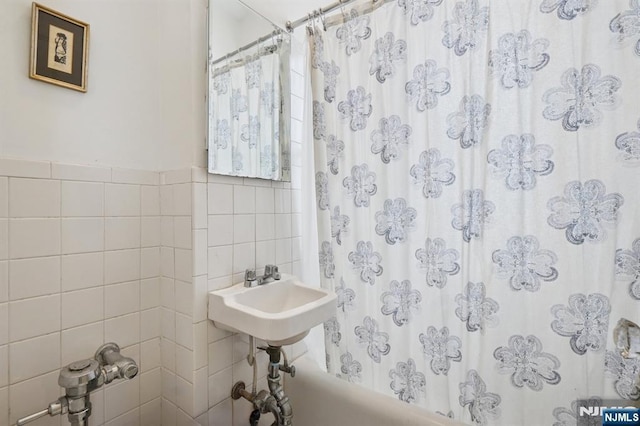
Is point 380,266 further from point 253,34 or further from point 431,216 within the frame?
point 253,34

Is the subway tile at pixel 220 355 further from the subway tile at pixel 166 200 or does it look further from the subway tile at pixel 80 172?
the subway tile at pixel 80 172

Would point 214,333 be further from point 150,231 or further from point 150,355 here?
point 150,231

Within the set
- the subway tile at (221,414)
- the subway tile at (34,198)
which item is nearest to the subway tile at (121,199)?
the subway tile at (34,198)

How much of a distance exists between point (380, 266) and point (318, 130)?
0.68 meters

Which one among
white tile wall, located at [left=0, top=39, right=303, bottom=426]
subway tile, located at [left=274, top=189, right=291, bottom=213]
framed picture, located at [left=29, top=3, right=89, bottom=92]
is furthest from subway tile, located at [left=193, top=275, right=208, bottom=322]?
framed picture, located at [left=29, top=3, right=89, bottom=92]

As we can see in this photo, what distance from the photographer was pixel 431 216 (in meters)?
1.07

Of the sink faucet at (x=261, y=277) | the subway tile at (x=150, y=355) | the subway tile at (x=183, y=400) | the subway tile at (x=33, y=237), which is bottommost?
the subway tile at (x=183, y=400)

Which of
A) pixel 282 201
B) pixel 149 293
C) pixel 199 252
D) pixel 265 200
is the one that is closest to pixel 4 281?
pixel 149 293

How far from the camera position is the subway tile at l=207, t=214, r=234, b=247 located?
105cm

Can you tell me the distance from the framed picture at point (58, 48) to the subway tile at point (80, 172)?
0.25m

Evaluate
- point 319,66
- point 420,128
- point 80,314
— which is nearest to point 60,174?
point 80,314

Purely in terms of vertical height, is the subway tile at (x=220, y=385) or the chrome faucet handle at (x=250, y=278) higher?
the chrome faucet handle at (x=250, y=278)

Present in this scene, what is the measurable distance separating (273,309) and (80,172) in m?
0.84

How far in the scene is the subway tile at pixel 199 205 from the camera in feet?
3.30
